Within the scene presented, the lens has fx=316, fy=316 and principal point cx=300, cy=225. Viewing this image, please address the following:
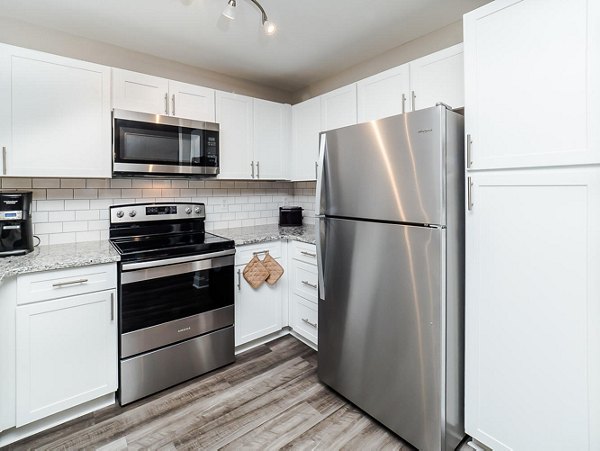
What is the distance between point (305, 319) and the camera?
2.65m

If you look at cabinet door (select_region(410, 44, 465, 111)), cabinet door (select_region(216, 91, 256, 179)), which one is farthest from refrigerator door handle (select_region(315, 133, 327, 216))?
cabinet door (select_region(216, 91, 256, 179))

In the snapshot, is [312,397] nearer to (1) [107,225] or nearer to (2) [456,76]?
(1) [107,225]

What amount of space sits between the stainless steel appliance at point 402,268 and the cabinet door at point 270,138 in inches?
44.0

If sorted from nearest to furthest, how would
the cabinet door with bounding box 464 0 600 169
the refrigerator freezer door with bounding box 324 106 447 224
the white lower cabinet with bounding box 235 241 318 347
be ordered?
the cabinet door with bounding box 464 0 600 169
the refrigerator freezer door with bounding box 324 106 447 224
the white lower cabinet with bounding box 235 241 318 347

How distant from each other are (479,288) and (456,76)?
1228mm

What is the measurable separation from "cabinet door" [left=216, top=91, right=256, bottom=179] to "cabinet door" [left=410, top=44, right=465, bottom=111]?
1435 millimetres

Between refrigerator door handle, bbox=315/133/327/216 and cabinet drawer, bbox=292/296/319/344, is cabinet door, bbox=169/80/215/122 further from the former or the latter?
cabinet drawer, bbox=292/296/319/344

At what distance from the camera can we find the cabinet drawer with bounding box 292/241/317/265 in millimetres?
2511

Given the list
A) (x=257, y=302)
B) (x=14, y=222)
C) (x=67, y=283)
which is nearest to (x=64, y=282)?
(x=67, y=283)

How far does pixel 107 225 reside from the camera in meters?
2.45

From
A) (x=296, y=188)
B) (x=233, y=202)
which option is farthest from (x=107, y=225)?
(x=296, y=188)

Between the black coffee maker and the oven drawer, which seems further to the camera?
the oven drawer

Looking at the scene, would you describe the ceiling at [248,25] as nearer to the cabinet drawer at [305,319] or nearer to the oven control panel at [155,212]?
the oven control panel at [155,212]

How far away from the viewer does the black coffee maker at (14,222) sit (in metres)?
1.81
